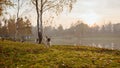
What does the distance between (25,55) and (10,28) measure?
10705 centimetres

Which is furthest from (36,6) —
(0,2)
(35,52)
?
(35,52)

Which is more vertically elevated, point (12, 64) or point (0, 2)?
point (0, 2)

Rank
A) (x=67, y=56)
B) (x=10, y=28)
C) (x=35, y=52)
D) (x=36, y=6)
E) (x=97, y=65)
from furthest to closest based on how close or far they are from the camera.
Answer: (x=10, y=28) < (x=36, y=6) < (x=35, y=52) < (x=67, y=56) < (x=97, y=65)

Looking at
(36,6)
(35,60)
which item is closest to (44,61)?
(35,60)

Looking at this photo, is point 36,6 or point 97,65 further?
point 36,6

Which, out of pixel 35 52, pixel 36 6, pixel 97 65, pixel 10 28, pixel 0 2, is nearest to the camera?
pixel 97 65

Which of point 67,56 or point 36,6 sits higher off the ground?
point 36,6

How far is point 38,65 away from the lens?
806 inches

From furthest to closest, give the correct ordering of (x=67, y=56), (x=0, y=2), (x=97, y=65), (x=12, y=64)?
1. (x=0, y=2)
2. (x=67, y=56)
3. (x=12, y=64)
4. (x=97, y=65)

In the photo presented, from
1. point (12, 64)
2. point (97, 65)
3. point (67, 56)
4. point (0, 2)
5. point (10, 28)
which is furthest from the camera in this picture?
point (10, 28)

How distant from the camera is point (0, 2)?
99.5ft

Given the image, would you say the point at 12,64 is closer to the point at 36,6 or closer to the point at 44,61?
the point at 44,61

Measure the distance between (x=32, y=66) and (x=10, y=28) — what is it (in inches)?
4369

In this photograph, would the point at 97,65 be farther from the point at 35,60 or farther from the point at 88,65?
the point at 35,60
